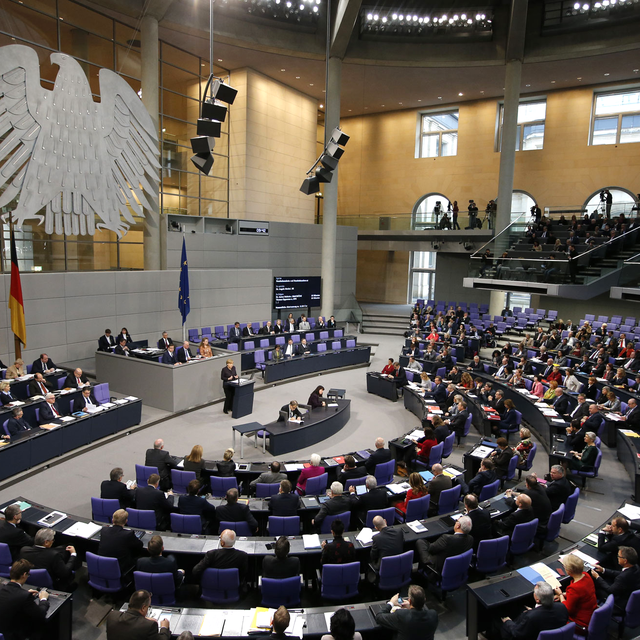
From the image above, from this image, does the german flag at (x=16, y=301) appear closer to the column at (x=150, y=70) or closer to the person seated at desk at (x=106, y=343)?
the person seated at desk at (x=106, y=343)

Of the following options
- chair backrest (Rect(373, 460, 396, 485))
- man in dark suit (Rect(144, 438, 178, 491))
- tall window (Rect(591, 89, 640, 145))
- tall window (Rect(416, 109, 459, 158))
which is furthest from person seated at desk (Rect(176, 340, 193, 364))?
tall window (Rect(591, 89, 640, 145))

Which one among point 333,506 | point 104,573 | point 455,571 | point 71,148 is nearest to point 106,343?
point 71,148

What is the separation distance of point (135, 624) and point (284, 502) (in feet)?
8.08

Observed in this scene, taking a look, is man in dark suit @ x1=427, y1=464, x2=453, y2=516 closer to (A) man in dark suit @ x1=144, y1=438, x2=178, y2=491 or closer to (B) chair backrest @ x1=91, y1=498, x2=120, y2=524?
(A) man in dark suit @ x1=144, y1=438, x2=178, y2=491

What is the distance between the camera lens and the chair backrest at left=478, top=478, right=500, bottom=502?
6995mm

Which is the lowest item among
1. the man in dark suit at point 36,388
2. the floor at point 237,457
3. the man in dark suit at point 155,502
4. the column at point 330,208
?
the floor at point 237,457

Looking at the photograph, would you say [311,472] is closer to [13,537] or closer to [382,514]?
[382,514]

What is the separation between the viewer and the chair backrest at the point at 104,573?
495cm

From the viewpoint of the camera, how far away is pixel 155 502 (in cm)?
609

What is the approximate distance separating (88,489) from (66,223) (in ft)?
28.6

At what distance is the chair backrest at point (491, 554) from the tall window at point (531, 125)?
23143 mm

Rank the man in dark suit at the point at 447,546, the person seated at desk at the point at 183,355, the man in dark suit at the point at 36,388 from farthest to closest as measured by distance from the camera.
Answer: the person seated at desk at the point at 183,355 < the man in dark suit at the point at 36,388 < the man in dark suit at the point at 447,546

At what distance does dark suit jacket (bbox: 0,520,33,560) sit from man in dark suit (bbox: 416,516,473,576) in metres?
4.25

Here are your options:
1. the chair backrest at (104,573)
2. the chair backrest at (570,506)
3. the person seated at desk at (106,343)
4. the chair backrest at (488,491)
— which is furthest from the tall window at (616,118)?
the chair backrest at (104,573)
